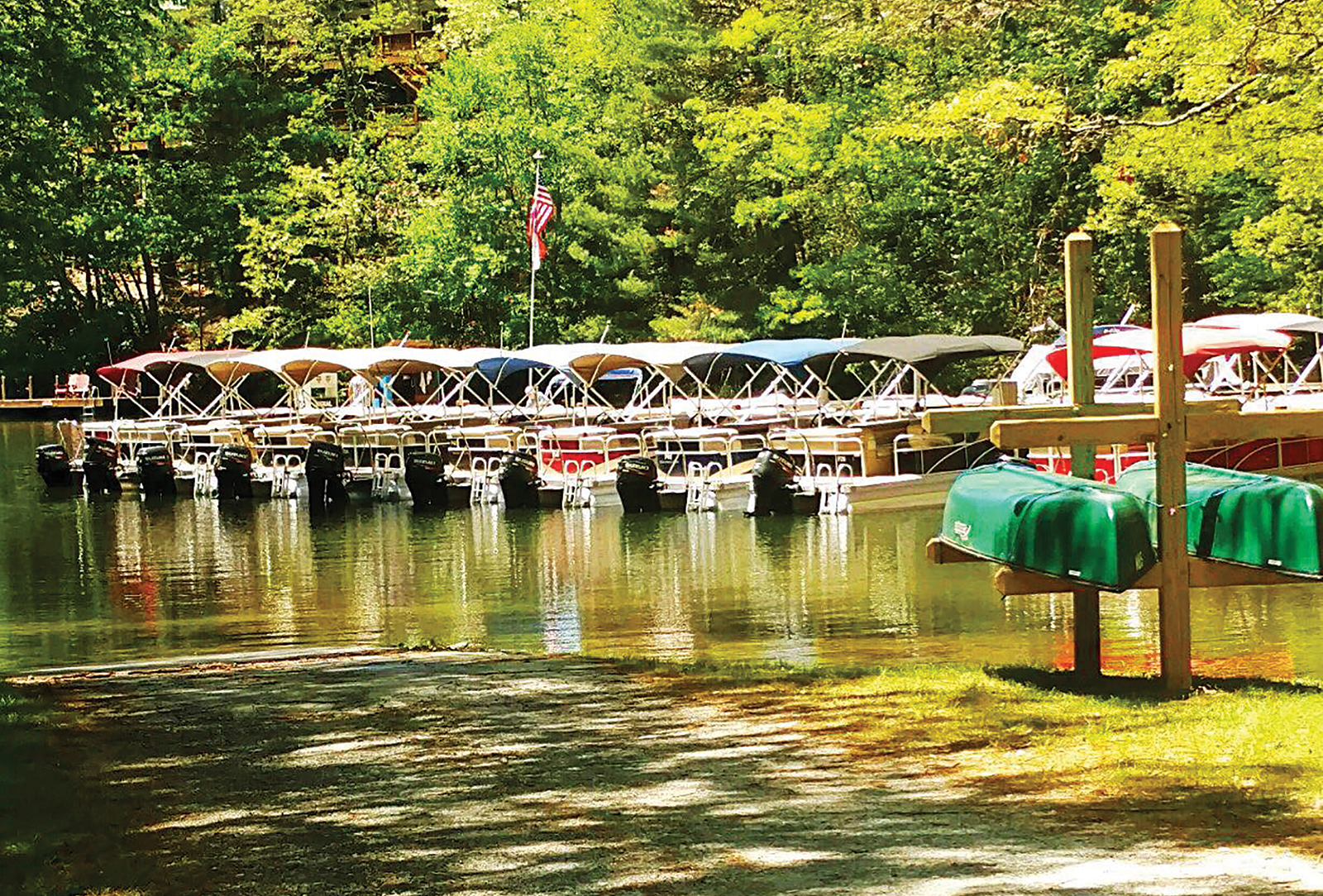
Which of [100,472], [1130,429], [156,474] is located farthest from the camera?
[100,472]

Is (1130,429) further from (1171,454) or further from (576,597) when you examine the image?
(576,597)

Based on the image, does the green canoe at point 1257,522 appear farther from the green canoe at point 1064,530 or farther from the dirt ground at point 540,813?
the dirt ground at point 540,813

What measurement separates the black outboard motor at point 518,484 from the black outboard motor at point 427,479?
1247 millimetres

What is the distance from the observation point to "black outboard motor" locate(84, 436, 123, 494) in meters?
47.3

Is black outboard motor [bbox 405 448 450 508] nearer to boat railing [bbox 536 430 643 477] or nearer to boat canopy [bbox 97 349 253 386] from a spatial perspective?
boat railing [bbox 536 430 643 477]

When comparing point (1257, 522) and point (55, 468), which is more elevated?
point (55, 468)

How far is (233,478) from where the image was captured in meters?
43.8

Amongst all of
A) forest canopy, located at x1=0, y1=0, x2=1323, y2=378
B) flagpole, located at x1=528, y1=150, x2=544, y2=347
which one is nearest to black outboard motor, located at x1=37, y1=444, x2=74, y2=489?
forest canopy, located at x1=0, y1=0, x2=1323, y2=378

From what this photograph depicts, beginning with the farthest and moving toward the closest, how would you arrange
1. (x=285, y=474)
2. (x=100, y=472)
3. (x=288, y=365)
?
1. (x=288, y=365)
2. (x=100, y=472)
3. (x=285, y=474)

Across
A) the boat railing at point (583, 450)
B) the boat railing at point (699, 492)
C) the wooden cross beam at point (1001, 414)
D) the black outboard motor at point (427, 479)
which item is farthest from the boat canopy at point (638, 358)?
the wooden cross beam at point (1001, 414)

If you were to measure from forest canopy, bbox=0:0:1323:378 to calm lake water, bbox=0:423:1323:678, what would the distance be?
5147 mm

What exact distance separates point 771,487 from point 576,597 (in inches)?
489

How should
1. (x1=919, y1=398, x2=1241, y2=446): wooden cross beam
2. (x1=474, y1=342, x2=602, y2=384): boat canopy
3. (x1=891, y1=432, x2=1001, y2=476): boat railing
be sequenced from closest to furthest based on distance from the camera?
(x1=919, y1=398, x2=1241, y2=446): wooden cross beam < (x1=891, y1=432, x2=1001, y2=476): boat railing < (x1=474, y1=342, x2=602, y2=384): boat canopy

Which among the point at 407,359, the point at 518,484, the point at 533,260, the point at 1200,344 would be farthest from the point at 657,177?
the point at 1200,344
